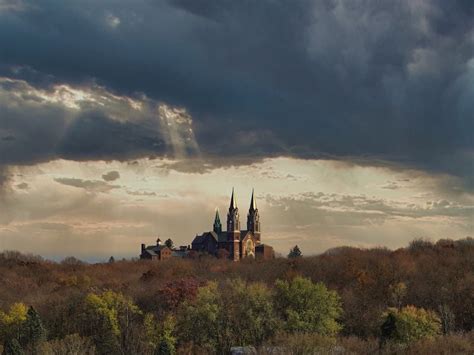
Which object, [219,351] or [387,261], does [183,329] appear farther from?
[387,261]

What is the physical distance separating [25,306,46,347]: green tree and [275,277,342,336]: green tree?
80.9 ft

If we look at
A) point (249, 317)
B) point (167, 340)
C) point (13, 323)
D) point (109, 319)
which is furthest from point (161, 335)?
point (13, 323)

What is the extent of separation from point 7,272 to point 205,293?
68697 mm

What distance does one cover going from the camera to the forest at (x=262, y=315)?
56.5 m

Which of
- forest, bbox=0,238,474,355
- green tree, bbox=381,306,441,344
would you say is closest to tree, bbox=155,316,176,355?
forest, bbox=0,238,474,355

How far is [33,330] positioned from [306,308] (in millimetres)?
28027

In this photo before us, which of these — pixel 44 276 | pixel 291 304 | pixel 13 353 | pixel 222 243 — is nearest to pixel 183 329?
pixel 291 304

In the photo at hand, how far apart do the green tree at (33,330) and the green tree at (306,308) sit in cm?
2466

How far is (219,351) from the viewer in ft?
209

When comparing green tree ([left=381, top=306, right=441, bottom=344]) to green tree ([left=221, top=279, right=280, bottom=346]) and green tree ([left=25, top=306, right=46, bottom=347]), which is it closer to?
green tree ([left=221, top=279, right=280, bottom=346])

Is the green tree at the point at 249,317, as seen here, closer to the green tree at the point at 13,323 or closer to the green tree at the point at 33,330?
the green tree at the point at 33,330

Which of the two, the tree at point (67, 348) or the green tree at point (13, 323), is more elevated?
the green tree at point (13, 323)

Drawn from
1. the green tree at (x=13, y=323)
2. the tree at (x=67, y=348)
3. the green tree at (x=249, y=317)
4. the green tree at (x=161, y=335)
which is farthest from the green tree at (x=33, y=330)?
the green tree at (x=249, y=317)

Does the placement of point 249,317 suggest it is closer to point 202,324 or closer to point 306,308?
point 202,324
